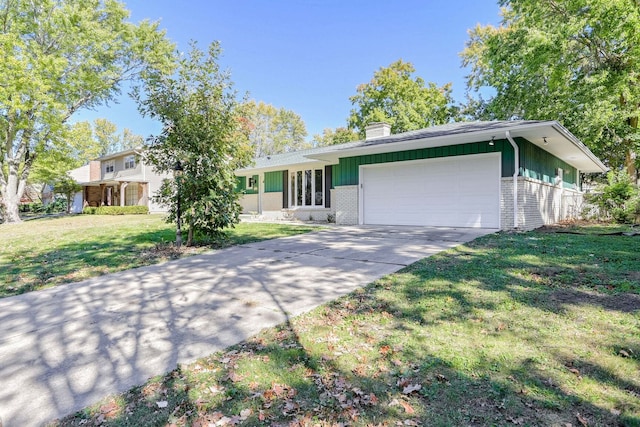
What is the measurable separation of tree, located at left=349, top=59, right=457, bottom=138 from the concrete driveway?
2251 centimetres

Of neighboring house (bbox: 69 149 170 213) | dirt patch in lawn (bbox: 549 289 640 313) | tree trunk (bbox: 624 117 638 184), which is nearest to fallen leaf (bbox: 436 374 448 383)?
dirt patch in lawn (bbox: 549 289 640 313)

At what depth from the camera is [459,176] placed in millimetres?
10648

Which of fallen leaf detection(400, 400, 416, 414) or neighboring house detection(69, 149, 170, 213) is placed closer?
fallen leaf detection(400, 400, 416, 414)

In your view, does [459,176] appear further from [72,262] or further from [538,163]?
[72,262]

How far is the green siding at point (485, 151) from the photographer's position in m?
9.86

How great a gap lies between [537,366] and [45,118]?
23.3 meters

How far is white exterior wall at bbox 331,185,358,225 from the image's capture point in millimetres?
13039

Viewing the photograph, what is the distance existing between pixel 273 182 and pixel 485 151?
11.2 meters

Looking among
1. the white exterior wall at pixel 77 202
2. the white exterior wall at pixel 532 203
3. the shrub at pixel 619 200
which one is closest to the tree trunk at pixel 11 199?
the white exterior wall at pixel 77 202

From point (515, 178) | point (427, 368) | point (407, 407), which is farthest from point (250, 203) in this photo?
point (407, 407)

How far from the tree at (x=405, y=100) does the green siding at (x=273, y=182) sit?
12.6 meters

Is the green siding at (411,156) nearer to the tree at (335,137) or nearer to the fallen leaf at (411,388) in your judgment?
the fallen leaf at (411,388)

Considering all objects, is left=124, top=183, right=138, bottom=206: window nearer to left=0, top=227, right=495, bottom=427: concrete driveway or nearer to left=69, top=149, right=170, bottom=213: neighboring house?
left=69, top=149, right=170, bottom=213: neighboring house

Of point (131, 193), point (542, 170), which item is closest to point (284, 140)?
point (131, 193)
